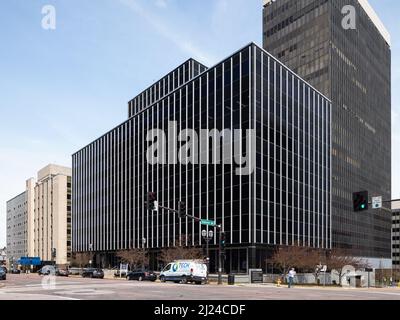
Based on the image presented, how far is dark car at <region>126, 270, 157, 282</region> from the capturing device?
5044cm

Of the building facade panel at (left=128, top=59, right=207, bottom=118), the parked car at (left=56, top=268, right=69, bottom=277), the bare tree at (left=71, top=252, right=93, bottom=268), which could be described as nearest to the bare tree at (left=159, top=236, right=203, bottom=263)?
the parked car at (left=56, top=268, right=69, bottom=277)

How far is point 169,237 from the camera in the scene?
7612cm

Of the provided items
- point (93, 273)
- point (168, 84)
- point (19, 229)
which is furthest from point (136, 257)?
point (19, 229)

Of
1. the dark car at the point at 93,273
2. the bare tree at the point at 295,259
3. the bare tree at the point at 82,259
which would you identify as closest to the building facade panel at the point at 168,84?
the bare tree at the point at 82,259

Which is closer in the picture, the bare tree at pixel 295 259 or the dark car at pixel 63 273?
the bare tree at pixel 295 259

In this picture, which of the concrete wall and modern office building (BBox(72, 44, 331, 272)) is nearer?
modern office building (BBox(72, 44, 331, 272))

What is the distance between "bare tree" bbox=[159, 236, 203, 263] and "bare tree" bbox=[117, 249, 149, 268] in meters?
5.78

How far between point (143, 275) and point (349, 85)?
9289 cm

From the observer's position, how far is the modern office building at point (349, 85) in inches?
4668

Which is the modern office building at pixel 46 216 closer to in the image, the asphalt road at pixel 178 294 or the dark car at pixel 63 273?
the dark car at pixel 63 273

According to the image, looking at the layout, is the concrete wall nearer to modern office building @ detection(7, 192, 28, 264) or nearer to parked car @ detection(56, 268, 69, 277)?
modern office building @ detection(7, 192, 28, 264)

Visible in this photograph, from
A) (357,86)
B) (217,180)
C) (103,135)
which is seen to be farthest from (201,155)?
Result: (357,86)

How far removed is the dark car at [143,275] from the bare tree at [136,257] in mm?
25549
